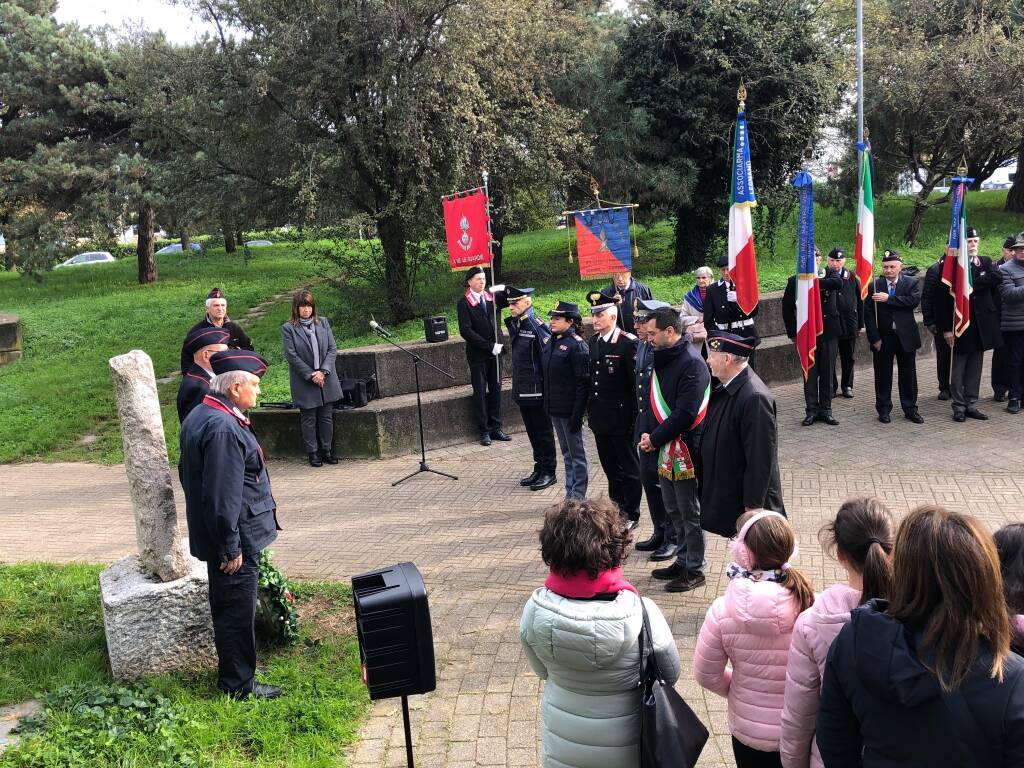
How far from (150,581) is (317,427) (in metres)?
5.23

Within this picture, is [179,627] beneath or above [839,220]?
beneath

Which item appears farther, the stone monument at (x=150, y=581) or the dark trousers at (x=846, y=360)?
the dark trousers at (x=846, y=360)

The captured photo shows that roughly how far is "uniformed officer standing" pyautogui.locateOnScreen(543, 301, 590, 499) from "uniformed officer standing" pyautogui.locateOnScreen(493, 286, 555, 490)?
1.89 ft

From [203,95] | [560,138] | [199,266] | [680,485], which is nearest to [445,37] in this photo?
[560,138]

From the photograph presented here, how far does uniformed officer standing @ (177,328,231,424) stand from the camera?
6.68m

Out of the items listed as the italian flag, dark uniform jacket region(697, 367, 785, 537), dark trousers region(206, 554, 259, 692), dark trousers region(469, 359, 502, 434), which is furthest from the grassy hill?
dark uniform jacket region(697, 367, 785, 537)

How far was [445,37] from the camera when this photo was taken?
45.2 ft

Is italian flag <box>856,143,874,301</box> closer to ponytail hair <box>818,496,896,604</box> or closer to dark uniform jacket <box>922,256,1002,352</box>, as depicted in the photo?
dark uniform jacket <box>922,256,1002,352</box>

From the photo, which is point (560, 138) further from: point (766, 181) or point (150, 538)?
point (150, 538)

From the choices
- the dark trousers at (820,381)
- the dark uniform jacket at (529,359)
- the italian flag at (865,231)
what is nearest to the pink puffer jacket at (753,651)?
the dark uniform jacket at (529,359)

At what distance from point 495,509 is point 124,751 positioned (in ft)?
14.6

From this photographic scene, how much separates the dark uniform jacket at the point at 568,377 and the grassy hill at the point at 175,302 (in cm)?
491

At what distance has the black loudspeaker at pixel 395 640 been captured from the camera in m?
3.62

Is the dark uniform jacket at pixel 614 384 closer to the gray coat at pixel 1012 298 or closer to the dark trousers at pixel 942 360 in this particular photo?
the dark trousers at pixel 942 360
